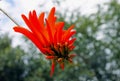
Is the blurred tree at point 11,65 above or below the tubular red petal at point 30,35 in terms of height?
above

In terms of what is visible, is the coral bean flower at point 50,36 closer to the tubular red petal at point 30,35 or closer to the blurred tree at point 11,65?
the tubular red petal at point 30,35

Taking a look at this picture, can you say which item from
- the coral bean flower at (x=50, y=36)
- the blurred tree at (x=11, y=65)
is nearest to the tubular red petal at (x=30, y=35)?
the coral bean flower at (x=50, y=36)

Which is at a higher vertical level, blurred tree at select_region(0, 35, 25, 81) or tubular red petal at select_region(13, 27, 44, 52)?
blurred tree at select_region(0, 35, 25, 81)

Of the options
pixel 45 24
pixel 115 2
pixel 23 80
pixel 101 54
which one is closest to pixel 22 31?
pixel 45 24

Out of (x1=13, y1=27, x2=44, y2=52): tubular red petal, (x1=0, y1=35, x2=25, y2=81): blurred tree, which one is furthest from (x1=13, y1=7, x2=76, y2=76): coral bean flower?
(x1=0, y1=35, x2=25, y2=81): blurred tree

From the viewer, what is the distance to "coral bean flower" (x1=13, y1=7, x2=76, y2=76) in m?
0.55

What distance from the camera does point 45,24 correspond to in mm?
567

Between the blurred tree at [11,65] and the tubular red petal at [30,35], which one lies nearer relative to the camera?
the tubular red petal at [30,35]

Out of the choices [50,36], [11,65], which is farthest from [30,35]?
[11,65]

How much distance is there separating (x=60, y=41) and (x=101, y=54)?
751 inches

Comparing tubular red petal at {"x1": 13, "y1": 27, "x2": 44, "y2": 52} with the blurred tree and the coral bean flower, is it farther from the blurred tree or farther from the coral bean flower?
the blurred tree

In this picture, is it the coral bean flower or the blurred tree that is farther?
the blurred tree

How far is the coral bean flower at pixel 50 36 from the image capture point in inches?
21.5

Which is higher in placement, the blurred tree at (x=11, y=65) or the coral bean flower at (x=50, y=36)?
the blurred tree at (x=11, y=65)
